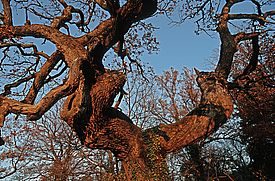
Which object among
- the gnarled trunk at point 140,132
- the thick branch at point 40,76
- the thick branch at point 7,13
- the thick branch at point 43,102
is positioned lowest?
the gnarled trunk at point 140,132

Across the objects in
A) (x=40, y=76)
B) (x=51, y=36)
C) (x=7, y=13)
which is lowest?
(x=40, y=76)

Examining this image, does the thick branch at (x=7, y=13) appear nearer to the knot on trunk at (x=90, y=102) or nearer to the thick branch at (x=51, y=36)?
the thick branch at (x=51, y=36)

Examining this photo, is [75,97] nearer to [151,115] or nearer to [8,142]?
[151,115]

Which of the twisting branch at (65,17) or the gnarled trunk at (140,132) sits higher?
the twisting branch at (65,17)

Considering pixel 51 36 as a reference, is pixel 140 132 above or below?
below

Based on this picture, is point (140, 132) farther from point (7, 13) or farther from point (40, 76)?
point (7, 13)

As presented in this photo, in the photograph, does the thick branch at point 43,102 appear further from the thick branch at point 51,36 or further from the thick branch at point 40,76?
the thick branch at point 40,76

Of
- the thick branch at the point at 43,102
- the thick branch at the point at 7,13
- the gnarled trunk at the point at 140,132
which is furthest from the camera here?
the thick branch at the point at 7,13

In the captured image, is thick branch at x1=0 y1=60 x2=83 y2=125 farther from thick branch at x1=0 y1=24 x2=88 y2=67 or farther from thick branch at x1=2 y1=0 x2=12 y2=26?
thick branch at x1=2 y1=0 x2=12 y2=26

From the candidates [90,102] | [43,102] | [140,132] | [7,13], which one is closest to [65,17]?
[7,13]

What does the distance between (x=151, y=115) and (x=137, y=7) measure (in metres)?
15.0

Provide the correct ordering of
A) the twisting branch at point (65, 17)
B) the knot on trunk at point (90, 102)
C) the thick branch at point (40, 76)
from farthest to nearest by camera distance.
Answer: the twisting branch at point (65, 17) < the thick branch at point (40, 76) < the knot on trunk at point (90, 102)

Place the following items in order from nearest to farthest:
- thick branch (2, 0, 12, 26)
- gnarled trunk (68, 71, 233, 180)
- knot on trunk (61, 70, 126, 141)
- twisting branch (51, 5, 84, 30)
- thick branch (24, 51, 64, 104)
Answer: knot on trunk (61, 70, 126, 141) < gnarled trunk (68, 71, 233, 180) < thick branch (2, 0, 12, 26) < thick branch (24, 51, 64, 104) < twisting branch (51, 5, 84, 30)

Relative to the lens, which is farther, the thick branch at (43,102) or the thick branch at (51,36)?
the thick branch at (51,36)
